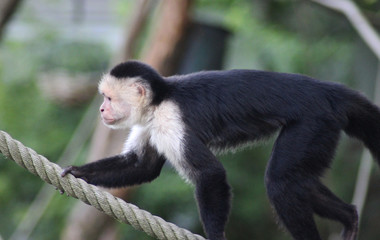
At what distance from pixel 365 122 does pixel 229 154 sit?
462cm

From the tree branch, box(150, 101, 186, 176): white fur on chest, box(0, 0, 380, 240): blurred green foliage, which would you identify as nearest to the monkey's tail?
box(150, 101, 186, 176): white fur on chest

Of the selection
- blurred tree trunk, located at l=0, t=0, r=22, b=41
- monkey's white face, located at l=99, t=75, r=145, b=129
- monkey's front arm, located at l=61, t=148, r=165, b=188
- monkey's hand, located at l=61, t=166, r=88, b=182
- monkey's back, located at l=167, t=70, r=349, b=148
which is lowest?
blurred tree trunk, located at l=0, t=0, r=22, b=41

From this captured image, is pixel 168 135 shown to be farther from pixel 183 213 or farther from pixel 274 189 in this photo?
pixel 183 213

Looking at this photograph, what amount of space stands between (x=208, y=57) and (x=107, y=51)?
1.76 metres

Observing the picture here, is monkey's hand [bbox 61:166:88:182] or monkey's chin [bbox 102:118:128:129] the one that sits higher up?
monkey's chin [bbox 102:118:128:129]

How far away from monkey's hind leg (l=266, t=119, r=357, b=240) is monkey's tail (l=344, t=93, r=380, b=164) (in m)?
0.17

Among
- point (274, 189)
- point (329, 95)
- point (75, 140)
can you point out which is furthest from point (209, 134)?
point (75, 140)

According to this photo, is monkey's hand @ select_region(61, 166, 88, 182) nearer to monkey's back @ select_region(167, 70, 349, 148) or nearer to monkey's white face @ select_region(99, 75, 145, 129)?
monkey's white face @ select_region(99, 75, 145, 129)

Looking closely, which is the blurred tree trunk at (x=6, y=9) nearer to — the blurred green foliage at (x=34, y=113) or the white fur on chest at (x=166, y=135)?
the white fur on chest at (x=166, y=135)

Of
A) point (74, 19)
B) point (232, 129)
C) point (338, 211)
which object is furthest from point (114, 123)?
point (74, 19)

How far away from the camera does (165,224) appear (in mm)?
3209

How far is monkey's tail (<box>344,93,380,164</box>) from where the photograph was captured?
3.61 meters

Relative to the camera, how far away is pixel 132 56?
700 cm

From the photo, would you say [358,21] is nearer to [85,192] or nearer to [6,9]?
[6,9]
